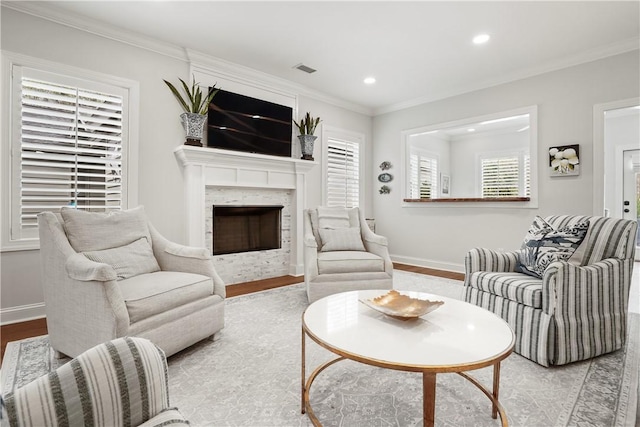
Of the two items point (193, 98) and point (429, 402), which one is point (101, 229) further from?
point (429, 402)

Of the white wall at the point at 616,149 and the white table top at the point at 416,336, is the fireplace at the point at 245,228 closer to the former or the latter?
the white table top at the point at 416,336

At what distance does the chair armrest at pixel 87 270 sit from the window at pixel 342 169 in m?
3.47

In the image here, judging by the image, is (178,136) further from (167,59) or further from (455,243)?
(455,243)

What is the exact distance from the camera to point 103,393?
76cm

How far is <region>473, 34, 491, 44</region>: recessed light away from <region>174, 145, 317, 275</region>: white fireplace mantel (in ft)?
7.69

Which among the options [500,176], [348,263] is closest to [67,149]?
[348,263]

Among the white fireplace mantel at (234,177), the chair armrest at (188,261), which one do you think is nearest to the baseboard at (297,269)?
the white fireplace mantel at (234,177)

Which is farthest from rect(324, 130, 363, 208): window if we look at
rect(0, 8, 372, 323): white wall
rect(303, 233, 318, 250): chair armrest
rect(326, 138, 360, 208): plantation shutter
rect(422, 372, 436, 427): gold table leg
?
rect(422, 372, 436, 427): gold table leg

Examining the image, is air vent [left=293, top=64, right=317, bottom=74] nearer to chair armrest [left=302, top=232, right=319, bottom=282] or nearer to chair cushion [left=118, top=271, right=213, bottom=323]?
chair armrest [left=302, top=232, right=319, bottom=282]

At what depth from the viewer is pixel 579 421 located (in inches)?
56.5

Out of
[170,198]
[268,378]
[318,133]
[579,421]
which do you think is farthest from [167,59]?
[579,421]

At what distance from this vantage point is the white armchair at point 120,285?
1.73 metres

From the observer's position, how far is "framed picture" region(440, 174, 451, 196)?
7091 millimetres

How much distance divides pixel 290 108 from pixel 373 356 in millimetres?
3831
